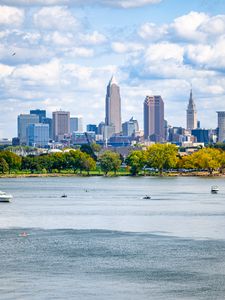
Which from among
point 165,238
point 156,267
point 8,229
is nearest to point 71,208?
point 8,229

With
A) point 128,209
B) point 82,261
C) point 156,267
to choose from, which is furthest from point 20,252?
point 128,209

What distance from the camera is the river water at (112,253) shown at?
52.6m

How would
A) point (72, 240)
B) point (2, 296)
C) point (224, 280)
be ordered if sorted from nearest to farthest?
point (2, 296), point (224, 280), point (72, 240)

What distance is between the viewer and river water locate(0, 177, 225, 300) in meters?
52.6

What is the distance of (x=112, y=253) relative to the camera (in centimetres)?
6594

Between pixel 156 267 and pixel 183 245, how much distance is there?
34.4 ft

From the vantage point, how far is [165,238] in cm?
7531

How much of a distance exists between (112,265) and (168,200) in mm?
68849

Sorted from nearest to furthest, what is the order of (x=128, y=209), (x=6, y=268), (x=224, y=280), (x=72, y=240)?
(x=224, y=280) → (x=6, y=268) → (x=72, y=240) → (x=128, y=209)

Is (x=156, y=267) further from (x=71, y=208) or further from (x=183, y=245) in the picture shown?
(x=71, y=208)

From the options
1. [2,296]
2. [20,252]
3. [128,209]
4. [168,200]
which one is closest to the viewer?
[2,296]

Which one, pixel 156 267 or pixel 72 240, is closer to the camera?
pixel 156 267

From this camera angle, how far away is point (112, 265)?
6053 cm

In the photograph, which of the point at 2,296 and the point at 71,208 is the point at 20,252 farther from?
the point at 71,208
